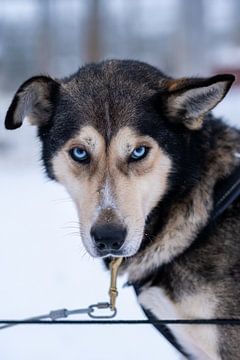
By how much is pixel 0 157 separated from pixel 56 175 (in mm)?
6494

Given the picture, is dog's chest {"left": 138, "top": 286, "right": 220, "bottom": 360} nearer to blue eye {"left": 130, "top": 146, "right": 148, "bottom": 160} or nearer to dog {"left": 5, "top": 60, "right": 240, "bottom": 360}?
dog {"left": 5, "top": 60, "right": 240, "bottom": 360}

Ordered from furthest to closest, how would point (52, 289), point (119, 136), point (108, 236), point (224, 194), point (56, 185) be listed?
point (56, 185) < point (52, 289) < point (224, 194) < point (119, 136) < point (108, 236)

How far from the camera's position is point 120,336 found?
3305 mm

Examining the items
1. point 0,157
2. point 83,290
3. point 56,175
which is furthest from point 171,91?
point 0,157

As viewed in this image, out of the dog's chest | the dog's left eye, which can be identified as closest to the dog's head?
the dog's left eye

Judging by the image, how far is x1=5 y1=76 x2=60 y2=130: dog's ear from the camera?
222 cm

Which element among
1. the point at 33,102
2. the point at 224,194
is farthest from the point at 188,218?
the point at 33,102

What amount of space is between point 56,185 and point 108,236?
208cm

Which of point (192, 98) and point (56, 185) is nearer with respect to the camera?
point (192, 98)

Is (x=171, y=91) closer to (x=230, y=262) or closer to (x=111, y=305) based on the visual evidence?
(x=230, y=262)

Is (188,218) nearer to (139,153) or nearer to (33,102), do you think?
(139,153)

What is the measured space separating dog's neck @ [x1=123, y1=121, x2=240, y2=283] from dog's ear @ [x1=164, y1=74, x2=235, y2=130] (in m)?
0.15

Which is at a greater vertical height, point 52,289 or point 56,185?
point 56,185

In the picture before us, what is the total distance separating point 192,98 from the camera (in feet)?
7.23
